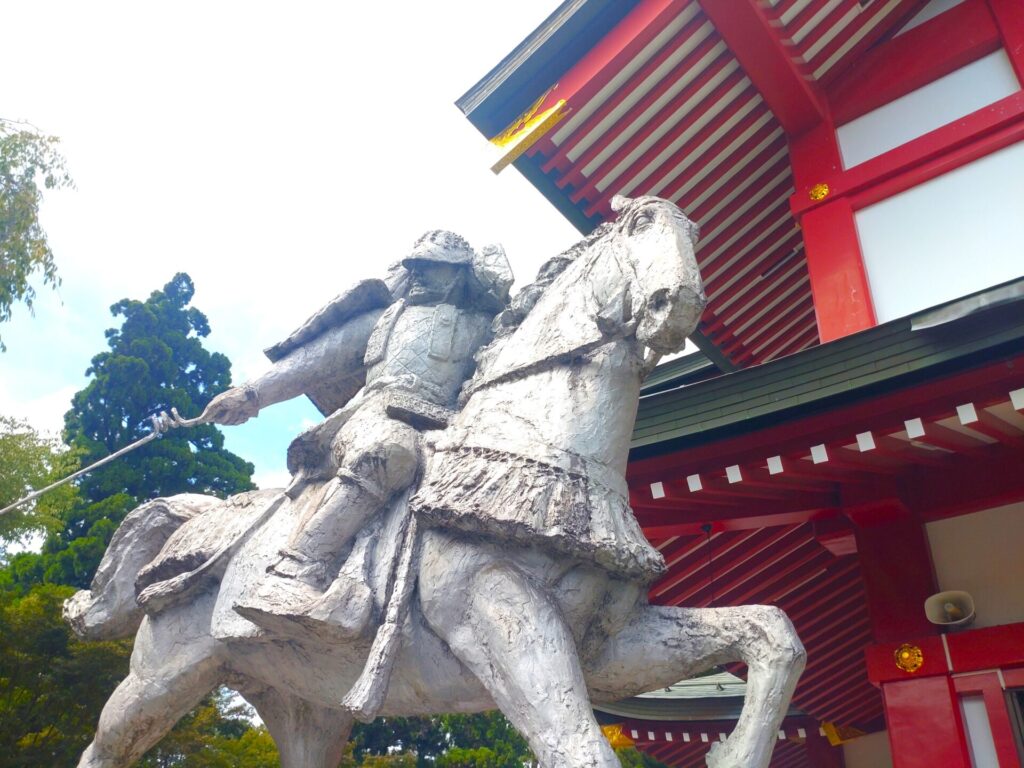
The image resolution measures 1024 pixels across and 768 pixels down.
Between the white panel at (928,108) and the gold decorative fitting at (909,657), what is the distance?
9.59 feet

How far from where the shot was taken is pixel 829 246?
16.9ft

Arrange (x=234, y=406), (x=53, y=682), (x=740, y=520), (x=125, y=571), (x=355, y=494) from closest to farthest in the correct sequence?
(x=355, y=494)
(x=234, y=406)
(x=125, y=571)
(x=740, y=520)
(x=53, y=682)

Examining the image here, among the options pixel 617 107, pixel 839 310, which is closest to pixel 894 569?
pixel 839 310

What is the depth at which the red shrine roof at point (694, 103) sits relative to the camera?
4.66 metres

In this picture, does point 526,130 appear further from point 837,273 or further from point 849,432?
point 849,432

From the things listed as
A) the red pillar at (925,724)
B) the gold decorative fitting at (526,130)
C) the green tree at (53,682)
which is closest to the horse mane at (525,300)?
the gold decorative fitting at (526,130)

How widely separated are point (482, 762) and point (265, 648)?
29.2 ft

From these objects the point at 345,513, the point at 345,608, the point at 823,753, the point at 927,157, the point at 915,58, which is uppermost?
the point at 915,58

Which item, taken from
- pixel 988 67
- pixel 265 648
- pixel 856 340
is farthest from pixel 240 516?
pixel 988 67

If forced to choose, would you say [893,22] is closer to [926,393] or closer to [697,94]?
[697,94]

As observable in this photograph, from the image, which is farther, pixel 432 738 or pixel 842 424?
pixel 432 738

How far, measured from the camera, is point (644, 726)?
705 centimetres

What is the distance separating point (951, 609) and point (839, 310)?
5.59 feet

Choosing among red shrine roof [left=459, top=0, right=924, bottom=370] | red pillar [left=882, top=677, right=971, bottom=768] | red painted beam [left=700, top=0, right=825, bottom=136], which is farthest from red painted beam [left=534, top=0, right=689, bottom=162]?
red pillar [left=882, top=677, right=971, bottom=768]
